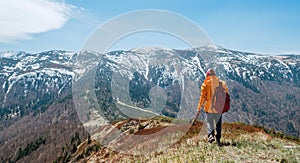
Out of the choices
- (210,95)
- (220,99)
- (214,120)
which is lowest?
(214,120)

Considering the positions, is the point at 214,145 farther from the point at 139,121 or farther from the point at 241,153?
the point at 139,121

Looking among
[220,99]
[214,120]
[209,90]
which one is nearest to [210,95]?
[209,90]

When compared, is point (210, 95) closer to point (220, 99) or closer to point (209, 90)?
point (209, 90)

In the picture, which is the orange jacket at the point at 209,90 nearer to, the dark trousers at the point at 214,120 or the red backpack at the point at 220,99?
the red backpack at the point at 220,99

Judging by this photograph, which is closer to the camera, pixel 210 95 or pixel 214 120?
pixel 210 95

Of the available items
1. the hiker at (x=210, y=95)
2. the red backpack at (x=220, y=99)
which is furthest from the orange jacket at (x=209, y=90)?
the red backpack at (x=220, y=99)

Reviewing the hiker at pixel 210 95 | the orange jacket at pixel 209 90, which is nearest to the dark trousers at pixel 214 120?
the hiker at pixel 210 95

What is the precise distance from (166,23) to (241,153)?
29.6 ft

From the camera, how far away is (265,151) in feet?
42.3

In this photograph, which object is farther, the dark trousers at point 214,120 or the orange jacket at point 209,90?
the dark trousers at point 214,120

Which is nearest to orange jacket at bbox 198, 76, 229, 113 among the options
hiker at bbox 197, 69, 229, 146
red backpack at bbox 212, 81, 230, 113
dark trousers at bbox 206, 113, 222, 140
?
hiker at bbox 197, 69, 229, 146

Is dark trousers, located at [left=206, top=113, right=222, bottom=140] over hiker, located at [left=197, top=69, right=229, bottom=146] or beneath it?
beneath

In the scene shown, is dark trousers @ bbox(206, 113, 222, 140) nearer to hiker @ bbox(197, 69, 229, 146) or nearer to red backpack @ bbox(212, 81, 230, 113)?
hiker @ bbox(197, 69, 229, 146)

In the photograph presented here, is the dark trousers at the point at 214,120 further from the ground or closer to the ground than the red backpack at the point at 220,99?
closer to the ground
